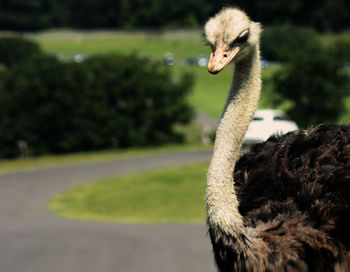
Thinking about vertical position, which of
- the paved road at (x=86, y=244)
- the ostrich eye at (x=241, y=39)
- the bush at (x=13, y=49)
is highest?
the ostrich eye at (x=241, y=39)

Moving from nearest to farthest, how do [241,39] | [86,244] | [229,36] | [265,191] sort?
[229,36]
[241,39]
[265,191]
[86,244]

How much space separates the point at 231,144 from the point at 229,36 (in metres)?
0.80

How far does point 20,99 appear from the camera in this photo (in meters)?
34.7

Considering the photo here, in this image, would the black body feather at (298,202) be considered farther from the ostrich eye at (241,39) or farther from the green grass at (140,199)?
the green grass at (140,199)

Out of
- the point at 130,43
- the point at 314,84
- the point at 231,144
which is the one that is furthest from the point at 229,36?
the point at 130,43

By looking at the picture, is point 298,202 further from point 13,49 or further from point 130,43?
point 130,43

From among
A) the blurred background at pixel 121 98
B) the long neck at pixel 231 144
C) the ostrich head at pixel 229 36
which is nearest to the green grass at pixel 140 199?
the blurred background at pixel 121 98

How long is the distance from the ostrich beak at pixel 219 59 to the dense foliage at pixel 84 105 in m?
30.0

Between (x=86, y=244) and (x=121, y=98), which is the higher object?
(x=121, y=98)

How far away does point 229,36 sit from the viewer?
4.86m

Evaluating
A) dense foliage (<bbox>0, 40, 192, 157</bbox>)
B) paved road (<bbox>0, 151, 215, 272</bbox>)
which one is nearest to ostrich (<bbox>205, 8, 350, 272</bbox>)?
paved road (<bbox>0, 151, 215, 272</bbox>)

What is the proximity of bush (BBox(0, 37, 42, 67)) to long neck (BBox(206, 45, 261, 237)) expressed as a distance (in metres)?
61.0

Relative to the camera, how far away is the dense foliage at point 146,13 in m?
113

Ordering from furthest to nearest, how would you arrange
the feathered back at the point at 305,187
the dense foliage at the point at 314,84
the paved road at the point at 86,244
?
the dense foliage at the point at 314,84 → the paved road at the point at 86,244 → the feathered back at the point at 305,187
